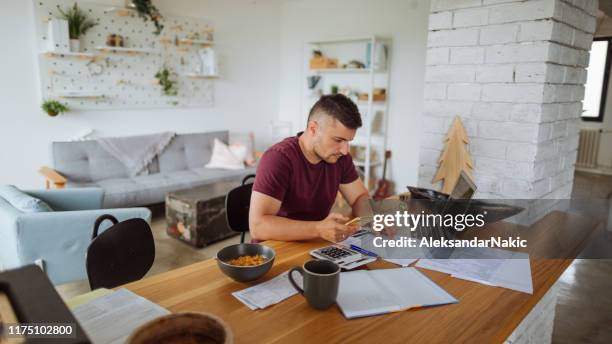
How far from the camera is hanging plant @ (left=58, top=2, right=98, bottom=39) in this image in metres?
3.88

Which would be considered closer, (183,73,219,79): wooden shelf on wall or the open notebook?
the open notebook

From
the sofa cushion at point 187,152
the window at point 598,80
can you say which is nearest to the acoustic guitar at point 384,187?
the sofa cushion at point 187,152

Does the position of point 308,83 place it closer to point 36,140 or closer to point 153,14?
point 153,14

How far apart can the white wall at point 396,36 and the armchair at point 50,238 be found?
3.08 metres

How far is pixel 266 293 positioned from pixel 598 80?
25.4 ft

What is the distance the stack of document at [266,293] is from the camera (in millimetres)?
1043

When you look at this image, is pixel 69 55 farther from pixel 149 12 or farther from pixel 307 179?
pixel 307 179

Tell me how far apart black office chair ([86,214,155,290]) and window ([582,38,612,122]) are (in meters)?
7.46

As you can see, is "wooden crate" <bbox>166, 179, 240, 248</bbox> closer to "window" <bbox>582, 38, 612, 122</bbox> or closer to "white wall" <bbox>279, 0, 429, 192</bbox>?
"white wall" <bbox>279, 0, 429, 192</bbox>

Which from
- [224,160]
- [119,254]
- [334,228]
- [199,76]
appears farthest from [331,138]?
[199,76]

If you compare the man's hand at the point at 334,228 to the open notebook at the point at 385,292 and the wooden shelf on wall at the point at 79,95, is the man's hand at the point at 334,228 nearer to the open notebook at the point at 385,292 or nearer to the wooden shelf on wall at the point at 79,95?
the open notebook at the point at 385,292

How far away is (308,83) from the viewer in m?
5.51

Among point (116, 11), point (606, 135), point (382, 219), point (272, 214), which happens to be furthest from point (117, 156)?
point (606, 135)

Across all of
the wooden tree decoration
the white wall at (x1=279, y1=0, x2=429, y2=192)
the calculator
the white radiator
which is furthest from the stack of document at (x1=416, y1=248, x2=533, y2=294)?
the white radiator
